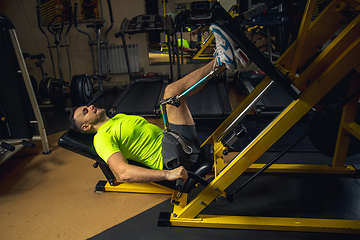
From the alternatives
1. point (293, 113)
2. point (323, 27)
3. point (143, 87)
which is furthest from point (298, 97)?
point (143, 87)

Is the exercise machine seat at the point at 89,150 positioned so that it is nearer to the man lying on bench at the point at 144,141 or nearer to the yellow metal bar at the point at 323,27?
the man lying on bench at the point at 144,141

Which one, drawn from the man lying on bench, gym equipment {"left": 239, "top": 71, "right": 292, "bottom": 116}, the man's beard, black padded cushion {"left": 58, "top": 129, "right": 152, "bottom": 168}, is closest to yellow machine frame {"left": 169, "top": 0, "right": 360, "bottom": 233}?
the man lying on bench

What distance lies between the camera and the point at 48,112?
12.2 feet

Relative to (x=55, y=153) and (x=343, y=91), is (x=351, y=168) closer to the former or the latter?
(x=343, y=91)

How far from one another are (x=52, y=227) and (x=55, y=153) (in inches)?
44.2

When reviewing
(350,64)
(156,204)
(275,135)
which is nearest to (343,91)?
(350,64)

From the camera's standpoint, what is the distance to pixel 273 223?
140 cm

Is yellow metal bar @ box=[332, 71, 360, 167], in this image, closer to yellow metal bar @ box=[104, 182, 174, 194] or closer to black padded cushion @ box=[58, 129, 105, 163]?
yellow metal bar @ box=[104, 182, 174, 194]

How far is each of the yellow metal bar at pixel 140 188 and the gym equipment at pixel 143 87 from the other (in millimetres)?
1431

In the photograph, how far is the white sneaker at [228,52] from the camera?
1.10 m

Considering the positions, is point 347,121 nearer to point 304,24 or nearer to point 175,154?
point 304,24

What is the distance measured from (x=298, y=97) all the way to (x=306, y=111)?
0.09 m

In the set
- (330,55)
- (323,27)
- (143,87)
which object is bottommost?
(143,87)

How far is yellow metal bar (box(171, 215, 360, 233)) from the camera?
1369mm
